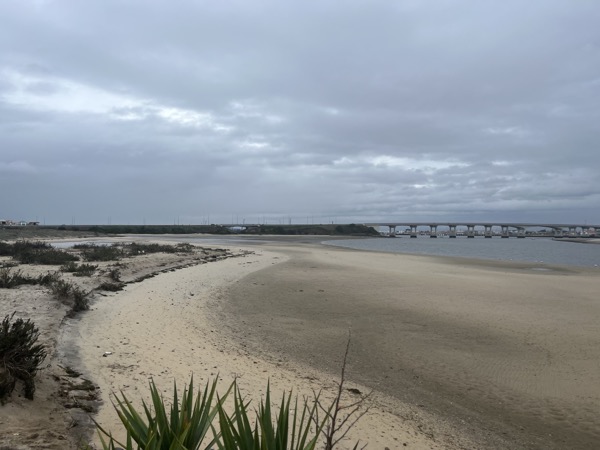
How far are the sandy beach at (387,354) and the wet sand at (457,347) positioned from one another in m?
0.03

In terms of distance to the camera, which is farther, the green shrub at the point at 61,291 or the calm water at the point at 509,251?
the calm water at the point at 509,251

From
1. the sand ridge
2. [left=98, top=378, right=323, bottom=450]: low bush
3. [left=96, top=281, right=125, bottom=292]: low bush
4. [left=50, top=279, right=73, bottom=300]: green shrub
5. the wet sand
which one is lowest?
the wet sand

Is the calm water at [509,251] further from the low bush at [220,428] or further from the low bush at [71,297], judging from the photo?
the low bush at [220,428]

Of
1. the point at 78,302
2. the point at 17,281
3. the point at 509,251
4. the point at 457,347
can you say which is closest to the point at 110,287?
the point at 17,281

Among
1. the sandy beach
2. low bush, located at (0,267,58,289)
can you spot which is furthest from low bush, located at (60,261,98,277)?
low bush, located at (0,267,58,289)

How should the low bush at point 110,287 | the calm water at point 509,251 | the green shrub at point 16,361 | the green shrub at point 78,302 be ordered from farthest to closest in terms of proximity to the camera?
1. the calm water at point 509,251
2. the low bush at point 110,287
3. the green shrub at point 78,302
4. the green shrub at point 16,361

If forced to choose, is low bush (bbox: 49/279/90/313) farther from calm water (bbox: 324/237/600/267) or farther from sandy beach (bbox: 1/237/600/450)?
calm water (bbox: 324/237/600/267)

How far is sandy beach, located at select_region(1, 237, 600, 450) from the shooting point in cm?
551

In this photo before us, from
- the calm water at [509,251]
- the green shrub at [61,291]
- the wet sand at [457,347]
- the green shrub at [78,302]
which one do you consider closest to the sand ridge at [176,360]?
the green shrub at [78,302]

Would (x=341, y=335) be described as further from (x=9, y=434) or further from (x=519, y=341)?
(x=9, y=434)

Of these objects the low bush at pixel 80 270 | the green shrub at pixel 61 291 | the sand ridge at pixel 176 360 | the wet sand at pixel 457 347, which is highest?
the green shrub at pixel 61 291

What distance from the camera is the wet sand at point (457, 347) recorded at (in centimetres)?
571

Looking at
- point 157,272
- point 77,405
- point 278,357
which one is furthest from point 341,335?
point 157,272

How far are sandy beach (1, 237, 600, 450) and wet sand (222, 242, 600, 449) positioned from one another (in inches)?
1.1
